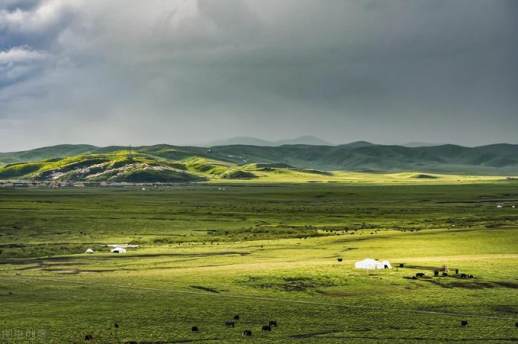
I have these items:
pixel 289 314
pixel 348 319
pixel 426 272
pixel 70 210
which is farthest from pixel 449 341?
pixel 70 210

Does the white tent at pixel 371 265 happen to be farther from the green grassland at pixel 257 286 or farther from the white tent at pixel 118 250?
the white tent at pixel 118 250

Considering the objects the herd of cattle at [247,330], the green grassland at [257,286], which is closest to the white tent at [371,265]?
the green grassland at [257,286]

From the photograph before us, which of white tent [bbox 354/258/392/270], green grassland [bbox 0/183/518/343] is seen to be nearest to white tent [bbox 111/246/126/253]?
green grassland [bbox 0/183/518/343]

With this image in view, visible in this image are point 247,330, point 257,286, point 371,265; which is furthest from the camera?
point 371,265

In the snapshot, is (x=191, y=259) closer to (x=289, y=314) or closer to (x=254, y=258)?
(x=254, y=258)

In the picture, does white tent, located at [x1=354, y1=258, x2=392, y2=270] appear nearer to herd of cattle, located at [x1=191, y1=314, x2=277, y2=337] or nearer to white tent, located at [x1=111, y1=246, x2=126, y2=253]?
herd of cattle, located at [x1=191, y1=314, x2=277, y2=337]

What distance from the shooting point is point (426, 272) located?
179ft

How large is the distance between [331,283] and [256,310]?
11.3 metres

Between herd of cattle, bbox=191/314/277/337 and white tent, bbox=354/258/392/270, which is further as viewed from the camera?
white tent, bbox=354/258/392/270

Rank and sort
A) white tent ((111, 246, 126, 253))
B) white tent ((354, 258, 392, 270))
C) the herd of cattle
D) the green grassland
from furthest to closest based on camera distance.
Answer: white tent ((111, 246, 126, 253)) → white tent ((354, 258, 392, 270)) → the green grassland → the herd of cattle

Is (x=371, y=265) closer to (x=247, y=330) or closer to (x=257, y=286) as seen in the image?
(x=257, y=286)

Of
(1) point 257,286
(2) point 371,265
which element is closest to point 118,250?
(1) point 257,286

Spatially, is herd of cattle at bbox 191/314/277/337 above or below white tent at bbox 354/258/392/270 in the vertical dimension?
below

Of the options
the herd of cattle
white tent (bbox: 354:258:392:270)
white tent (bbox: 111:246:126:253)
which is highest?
white tent (bbox: 354:258:392:270)
